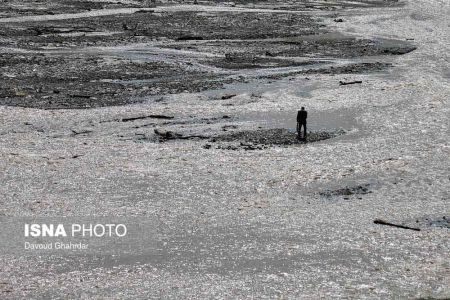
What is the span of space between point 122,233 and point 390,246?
6.71 meters

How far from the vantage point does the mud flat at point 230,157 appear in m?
17.4

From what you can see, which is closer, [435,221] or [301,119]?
[435,221]

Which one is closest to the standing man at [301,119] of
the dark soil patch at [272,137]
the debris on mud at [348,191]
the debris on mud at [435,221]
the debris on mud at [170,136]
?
the dark soil patch at [272,137]

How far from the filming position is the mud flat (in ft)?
57.2

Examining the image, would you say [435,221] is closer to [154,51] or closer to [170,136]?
[170,136]

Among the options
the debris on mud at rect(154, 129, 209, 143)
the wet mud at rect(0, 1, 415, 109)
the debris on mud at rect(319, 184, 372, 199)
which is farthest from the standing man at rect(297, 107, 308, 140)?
the wet mud at rect(0, 1, 415, 109)

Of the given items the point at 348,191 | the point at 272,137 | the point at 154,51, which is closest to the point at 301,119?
the point at 272,137

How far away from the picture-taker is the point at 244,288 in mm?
16734

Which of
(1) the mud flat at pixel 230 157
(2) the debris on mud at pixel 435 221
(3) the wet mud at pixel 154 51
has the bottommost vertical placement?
(2) the debris on mud at pixel 435 221

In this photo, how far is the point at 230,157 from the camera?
1043 inches

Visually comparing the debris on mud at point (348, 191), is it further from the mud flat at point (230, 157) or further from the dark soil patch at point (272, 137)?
the dark soil patch at point (272, 137)

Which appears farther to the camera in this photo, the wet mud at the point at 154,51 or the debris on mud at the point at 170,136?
the wet mud at the point at 154,51

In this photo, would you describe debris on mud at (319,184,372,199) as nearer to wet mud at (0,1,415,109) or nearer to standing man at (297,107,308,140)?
standing man at (297,107,308,140)

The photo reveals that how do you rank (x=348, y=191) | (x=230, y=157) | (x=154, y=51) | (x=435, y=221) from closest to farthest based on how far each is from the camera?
(x=435, y=221)
(x=348, y=191)
(x=230, y=157)
(x=154, y=51)
